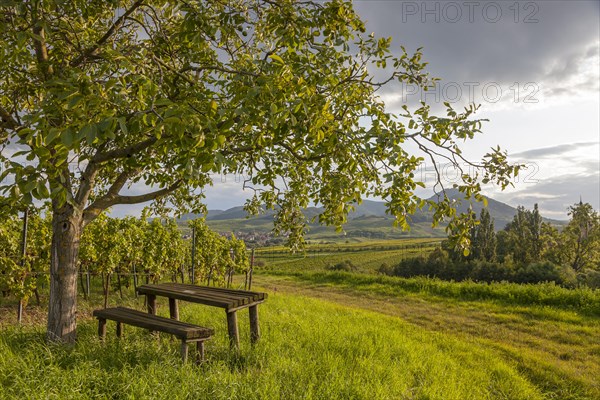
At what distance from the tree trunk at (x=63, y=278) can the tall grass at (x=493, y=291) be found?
47.2 feet

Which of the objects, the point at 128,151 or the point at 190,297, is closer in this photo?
the point at 128,151

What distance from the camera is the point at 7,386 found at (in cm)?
423

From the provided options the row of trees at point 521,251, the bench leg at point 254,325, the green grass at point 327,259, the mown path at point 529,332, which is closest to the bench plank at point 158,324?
the bench leg at point 254,325

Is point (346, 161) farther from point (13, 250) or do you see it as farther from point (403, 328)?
point (13, 250)

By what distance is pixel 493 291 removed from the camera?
15.6m

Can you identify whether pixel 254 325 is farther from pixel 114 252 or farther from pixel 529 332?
pixel 114 252

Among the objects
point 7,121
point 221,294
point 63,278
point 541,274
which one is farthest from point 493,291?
point 541,274

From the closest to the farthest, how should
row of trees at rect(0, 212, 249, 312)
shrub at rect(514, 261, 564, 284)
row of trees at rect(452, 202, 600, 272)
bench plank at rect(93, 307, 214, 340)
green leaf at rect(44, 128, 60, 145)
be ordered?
green leaf at rect(44, 128, 60, 145)
bench plank at rect(93, 307, 214, 340)
row of trees at rect(0, 212, 249, 312)
shrub at rect(514, 261, 564, 284)
row of trees at rect(452, 202, 600, 272)

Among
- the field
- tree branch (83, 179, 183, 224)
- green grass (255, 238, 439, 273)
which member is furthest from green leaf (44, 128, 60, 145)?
green grass (255, 238, 439, 273)

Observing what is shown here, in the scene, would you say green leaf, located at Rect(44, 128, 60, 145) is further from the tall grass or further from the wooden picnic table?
the tall grass

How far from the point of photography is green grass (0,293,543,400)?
4129 mm

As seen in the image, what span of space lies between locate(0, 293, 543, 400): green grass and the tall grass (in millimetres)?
7790

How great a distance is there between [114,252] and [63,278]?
7605 millimetres

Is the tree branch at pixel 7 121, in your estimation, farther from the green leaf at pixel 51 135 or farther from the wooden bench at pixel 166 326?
the green leaf at pixel 51 135
